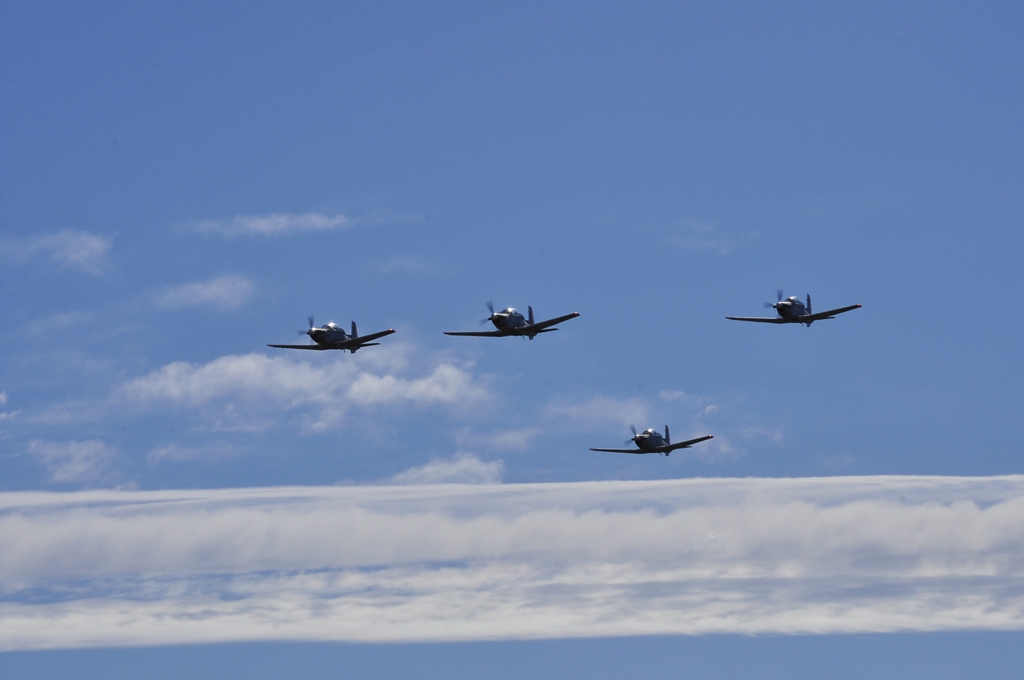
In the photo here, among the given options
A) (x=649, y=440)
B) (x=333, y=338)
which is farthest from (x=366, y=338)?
(x=649, y=440)

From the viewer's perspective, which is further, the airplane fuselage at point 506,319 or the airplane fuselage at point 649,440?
the airplane fuselage at point 649,440

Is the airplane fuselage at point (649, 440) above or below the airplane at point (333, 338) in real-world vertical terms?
below

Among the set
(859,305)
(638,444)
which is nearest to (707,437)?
(638,444)

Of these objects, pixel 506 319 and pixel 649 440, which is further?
pixel 649 440

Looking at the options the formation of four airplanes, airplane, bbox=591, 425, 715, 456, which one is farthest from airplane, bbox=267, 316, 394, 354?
airplane, bbox=591, 425, 715, 456

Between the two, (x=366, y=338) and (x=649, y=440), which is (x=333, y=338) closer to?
(x=366, y=338)

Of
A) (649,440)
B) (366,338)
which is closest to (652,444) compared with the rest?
(649,440)

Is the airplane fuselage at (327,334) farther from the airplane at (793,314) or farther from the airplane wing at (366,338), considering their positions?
the airplane at (793,314)

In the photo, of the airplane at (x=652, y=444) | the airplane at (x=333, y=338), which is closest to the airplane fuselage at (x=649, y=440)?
the airplane at (x=652, y=444)

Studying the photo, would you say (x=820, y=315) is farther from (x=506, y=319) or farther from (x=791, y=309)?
(x=506, y=319)

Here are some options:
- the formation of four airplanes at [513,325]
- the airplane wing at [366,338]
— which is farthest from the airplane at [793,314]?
the airplane wing at [366,338]

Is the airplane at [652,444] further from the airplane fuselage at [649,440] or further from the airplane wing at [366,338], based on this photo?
the airplane wing at [366,338]

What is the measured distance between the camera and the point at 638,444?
197625mm

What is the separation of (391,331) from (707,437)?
56.1 meters
